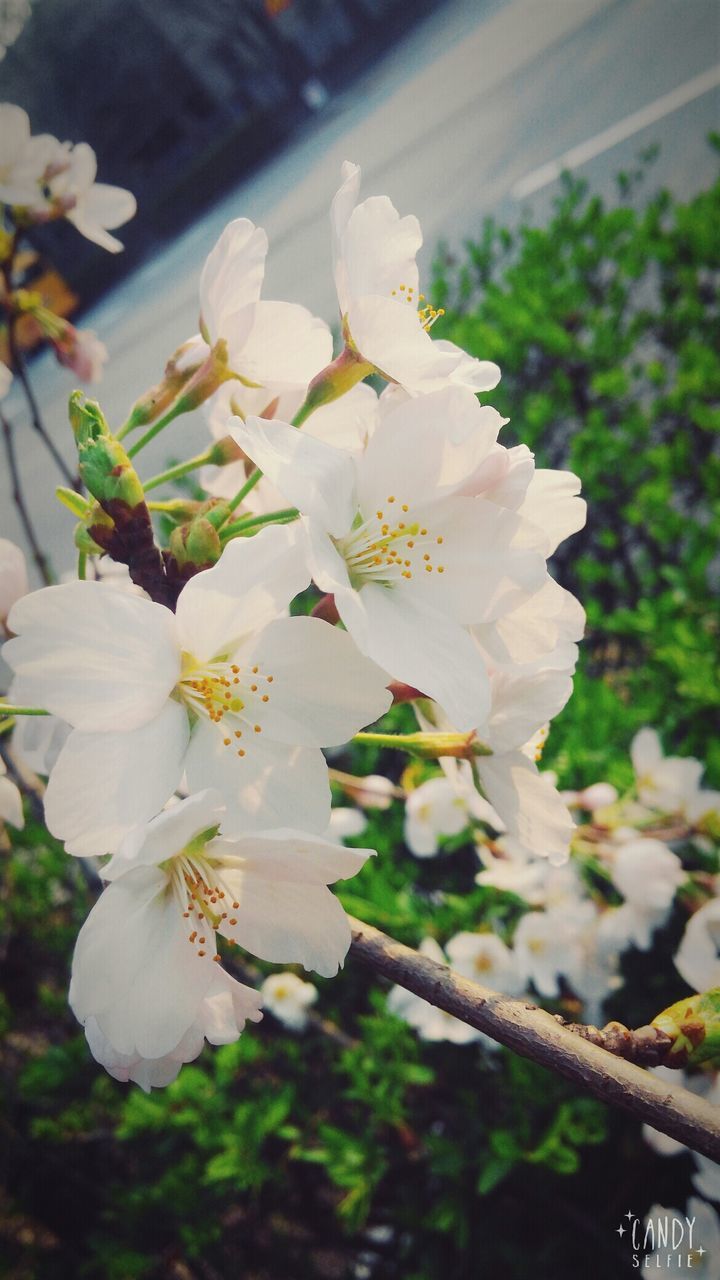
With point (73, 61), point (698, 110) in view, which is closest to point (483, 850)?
point (698, 110)

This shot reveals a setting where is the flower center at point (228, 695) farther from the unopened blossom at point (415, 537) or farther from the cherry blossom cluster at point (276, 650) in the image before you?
the unopened blossom at point (415, 537)

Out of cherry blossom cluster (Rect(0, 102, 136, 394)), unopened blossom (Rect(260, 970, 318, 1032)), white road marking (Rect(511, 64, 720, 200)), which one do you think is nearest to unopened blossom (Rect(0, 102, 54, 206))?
cherry blossom cluster (Rect(0, 102, 136, 394))

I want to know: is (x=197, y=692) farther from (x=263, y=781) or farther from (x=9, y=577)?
(x=9, y=577)

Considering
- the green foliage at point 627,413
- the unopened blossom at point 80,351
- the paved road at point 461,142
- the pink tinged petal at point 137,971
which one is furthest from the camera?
the paved road at point 461,142

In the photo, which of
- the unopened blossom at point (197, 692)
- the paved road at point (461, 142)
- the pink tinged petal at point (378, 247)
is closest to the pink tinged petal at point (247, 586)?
the unopened blossom at point (197, 692)

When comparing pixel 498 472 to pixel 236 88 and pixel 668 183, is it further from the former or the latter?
pixel 236 88

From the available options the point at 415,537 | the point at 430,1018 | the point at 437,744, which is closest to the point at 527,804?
the point at 437,744
